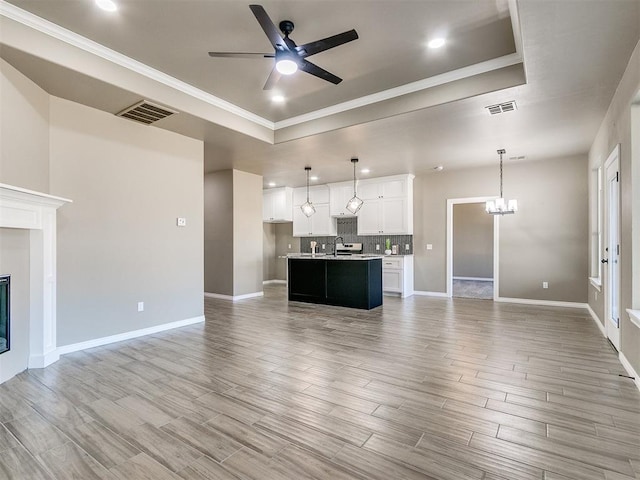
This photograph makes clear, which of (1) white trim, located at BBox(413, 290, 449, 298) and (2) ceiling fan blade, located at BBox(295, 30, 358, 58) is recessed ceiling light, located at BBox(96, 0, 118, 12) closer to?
(2) ceiling fan blade, located at BBox(295, 30, 358, 58)

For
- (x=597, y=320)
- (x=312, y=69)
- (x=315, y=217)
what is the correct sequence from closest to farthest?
(x=312, y=69) < (x=597, y=320) < (x=315, y=217)

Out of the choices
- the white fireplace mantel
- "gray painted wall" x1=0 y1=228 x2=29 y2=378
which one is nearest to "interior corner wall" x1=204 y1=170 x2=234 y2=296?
the white fireplace mantel

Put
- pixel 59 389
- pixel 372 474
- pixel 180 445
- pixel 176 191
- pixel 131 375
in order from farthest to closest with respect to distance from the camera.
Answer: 1. pixel 176 191
2. pixel 131 375
3. pixel 59 389
4. pixel 180 445
5. pixel 372 474

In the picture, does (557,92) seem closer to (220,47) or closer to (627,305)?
(627,305)

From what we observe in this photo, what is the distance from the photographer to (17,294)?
3.14 meters

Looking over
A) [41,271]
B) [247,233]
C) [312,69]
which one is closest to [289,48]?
[312,69]

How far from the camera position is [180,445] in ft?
6.64

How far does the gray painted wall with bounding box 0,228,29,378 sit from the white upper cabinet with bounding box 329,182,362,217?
645cm

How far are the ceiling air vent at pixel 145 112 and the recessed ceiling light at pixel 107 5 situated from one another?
1107 mm

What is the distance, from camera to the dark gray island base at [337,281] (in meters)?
6.14

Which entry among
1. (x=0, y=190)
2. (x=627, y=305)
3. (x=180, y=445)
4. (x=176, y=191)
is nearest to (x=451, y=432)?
(x=180, y=445)

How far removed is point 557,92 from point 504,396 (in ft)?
10.2

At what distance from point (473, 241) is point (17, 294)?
1098 cm

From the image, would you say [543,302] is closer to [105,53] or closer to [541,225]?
[541,225]
